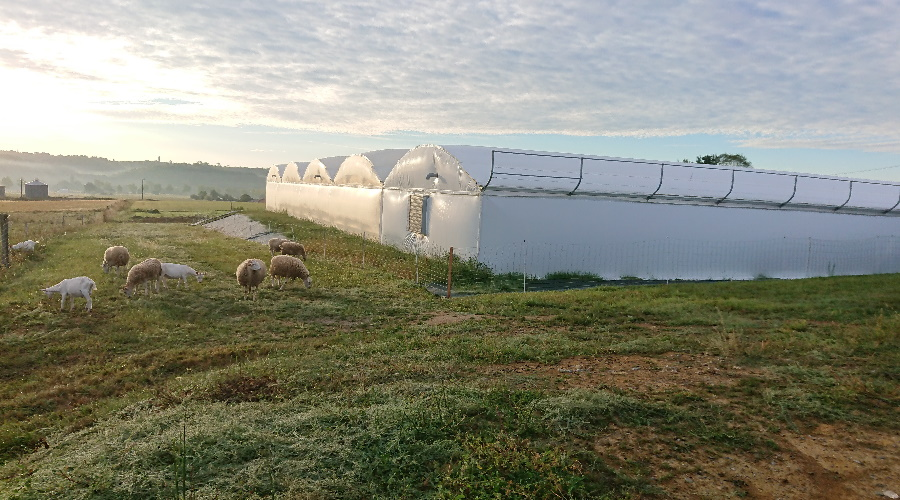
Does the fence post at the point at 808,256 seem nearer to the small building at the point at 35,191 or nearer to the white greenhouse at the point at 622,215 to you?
the white greenhouse at the point at 622,215

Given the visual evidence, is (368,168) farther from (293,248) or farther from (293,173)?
(293,173)

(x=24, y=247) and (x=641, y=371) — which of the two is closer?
(x=641, y=371)

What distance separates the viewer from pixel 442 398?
7109 mm

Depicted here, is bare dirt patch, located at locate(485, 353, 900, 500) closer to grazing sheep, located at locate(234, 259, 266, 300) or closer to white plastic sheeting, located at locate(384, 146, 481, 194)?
grazing sheep, located at locate(234, 259, 266, 300)

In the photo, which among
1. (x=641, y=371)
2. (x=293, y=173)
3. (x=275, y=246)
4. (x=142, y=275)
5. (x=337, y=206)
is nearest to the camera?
(x=641, y=371)

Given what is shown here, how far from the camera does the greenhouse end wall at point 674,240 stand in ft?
65.2

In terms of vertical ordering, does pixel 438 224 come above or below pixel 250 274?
above

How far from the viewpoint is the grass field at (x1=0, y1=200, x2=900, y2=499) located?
544 cm

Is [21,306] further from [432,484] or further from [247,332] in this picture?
[432,484]

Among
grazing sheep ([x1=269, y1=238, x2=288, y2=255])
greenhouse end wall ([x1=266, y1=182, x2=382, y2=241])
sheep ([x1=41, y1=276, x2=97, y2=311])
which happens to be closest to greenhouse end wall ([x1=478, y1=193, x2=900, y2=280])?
grazing sheep ([x1=269, y1=238, x2=288, y2=255])

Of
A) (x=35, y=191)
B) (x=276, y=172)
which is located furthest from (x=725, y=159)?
(x=35, y=191)

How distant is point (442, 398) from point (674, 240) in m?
18.5

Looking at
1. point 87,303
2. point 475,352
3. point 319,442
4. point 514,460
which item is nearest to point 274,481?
point 319,442

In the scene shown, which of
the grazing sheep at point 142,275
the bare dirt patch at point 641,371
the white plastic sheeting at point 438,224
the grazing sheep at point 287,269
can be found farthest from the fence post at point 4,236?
the bare dirt patch at point 641,371
